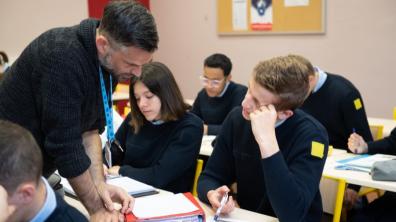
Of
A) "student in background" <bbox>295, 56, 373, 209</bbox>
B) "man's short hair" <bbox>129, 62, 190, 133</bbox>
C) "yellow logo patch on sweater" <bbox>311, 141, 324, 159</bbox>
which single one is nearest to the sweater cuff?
"yellow logo patch on sweater" <bbox>311, 141, 324, 159</bbox>

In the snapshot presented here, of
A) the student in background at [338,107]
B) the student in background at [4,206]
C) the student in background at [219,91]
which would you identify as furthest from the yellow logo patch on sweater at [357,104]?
the student in background at [4,206]

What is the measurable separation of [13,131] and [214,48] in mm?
5082

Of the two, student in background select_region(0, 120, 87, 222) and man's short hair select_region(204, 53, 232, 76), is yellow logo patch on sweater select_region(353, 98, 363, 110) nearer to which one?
man's short hair select_region(204, 53, 232, 76)

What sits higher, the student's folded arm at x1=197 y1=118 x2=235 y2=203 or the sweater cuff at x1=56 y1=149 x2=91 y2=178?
the sweater cuff at x1=56 y1=149 x2=91 y2=178

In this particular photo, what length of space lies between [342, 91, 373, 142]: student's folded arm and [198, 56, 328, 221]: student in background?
1524 mm

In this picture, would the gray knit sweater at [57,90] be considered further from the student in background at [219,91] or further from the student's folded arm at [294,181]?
the student in background at [219,91]

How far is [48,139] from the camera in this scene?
149 cm

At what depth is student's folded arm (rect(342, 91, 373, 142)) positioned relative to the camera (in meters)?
3.34

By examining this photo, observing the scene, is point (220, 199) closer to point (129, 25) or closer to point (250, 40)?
point (129, 25)

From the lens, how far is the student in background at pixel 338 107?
11.0 feet

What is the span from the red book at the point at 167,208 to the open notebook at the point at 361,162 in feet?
3.56

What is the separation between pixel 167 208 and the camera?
6.04 ft

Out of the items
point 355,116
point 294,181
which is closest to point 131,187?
point 294,181

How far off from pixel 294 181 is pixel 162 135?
1.11m
